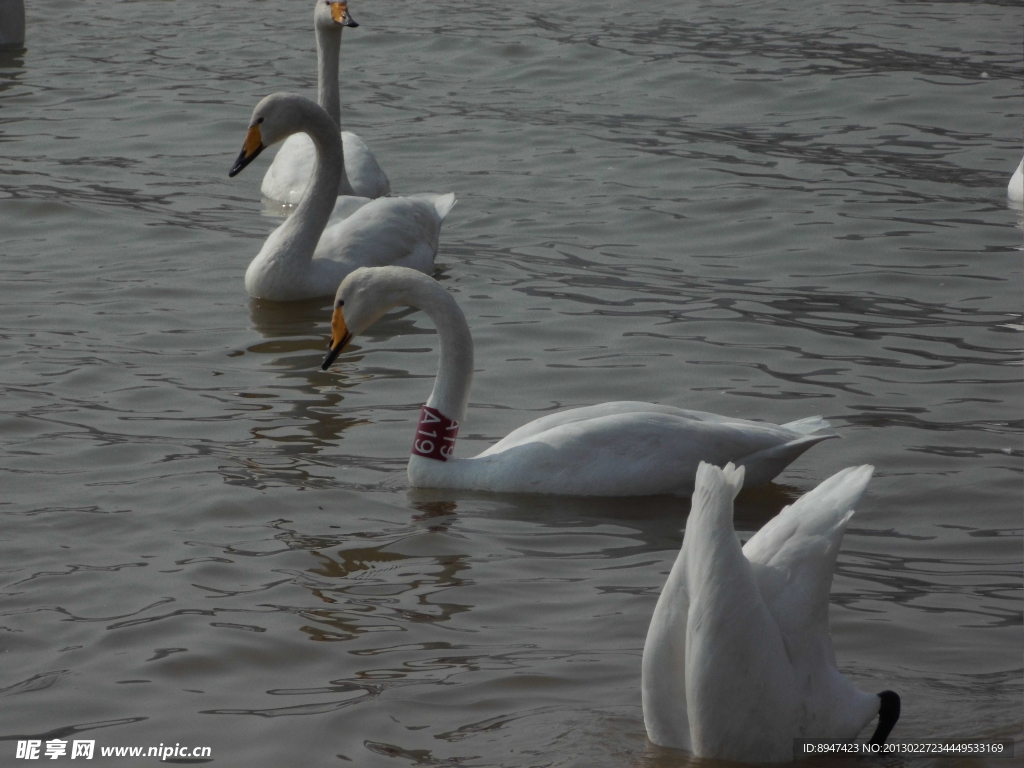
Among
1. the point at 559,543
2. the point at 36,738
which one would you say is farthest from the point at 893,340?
the point at 36,738

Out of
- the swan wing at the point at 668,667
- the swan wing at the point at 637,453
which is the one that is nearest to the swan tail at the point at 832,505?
the swan wing at the point at 668,667

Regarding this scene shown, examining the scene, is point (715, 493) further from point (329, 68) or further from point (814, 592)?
point (329, 68)

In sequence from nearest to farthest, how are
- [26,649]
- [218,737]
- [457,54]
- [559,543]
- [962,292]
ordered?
[218,737], [26,649], [559,543], [962,292], [457,54]

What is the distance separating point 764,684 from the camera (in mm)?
3564

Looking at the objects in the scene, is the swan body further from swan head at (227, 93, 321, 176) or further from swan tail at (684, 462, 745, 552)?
swan tail at (684, 462, 745, 552)

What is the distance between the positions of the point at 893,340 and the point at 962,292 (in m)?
0.90

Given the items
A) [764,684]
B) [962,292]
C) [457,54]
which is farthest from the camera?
[457,54]

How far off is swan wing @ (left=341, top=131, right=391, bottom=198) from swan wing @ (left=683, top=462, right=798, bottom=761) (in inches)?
293

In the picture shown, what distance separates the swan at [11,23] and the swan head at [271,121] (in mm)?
7522

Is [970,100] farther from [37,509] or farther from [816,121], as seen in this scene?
[37,509]

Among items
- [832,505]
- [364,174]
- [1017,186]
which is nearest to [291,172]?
[364,174]

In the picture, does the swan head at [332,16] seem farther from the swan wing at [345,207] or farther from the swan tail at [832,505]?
the swan tail at [832,505]

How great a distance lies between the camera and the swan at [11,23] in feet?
51.1

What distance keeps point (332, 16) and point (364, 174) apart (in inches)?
59.5
